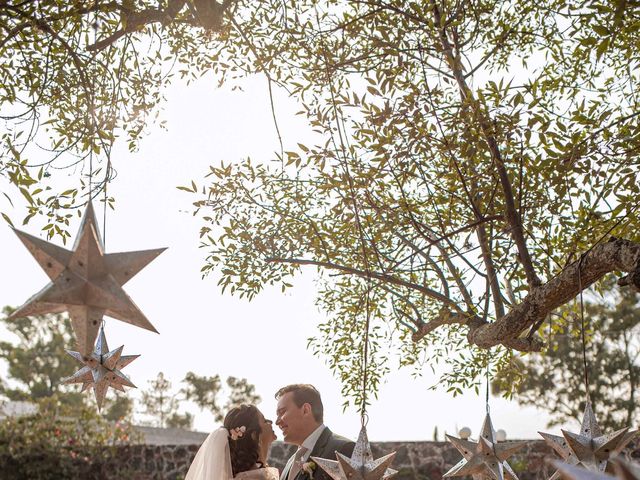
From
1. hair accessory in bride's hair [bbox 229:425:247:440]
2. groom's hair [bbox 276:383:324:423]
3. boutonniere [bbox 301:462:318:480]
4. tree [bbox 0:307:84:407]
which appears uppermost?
tree [bbox 0:307:84:407]

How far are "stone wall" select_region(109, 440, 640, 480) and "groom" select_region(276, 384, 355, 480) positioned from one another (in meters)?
4.92

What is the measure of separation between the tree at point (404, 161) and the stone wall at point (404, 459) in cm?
516

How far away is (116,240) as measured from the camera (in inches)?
138

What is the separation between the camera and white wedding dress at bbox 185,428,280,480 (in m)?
4.86

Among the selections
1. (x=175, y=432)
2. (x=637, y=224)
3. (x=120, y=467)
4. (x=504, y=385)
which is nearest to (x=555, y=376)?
(x=175, y=432)

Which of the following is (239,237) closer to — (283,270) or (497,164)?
(283,270)

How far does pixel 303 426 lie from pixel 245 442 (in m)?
0.44

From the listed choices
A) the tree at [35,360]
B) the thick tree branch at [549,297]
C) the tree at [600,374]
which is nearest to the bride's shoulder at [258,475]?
the thick tree branch at [549,297]

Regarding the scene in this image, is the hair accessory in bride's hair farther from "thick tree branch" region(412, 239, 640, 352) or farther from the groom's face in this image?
"thick tree branch" region(412, 239, 640, 352)

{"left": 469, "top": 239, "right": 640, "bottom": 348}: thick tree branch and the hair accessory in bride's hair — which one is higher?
{"left": 469, "top": 239, "right": 640, "bottom": 348}: thick tree branch

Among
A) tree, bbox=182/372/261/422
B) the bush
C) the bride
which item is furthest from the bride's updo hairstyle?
tree, bbox=182/372/261/422

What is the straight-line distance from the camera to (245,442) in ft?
16.3

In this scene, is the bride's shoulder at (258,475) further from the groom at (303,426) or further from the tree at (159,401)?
the tree at (159,401)

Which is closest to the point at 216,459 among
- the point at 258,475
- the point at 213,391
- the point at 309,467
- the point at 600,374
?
the point at 258,475
